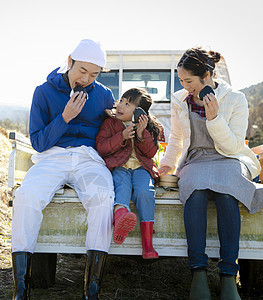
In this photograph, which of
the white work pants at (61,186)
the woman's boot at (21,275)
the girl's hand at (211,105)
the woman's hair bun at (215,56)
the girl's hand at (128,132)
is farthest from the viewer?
the woman's hair bun at (215,56)

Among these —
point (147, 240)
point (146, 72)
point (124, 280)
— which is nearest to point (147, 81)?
point (146, 72)

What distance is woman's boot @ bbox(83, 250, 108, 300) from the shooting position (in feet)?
7.22

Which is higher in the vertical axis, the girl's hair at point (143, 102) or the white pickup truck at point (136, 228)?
the girl's hair at point (143, 102)

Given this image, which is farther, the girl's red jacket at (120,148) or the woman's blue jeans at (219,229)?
the girl's red jacket at (120,148)

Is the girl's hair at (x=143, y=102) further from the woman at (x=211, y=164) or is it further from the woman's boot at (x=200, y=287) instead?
A: the woman's boot at (x=200, y=287)

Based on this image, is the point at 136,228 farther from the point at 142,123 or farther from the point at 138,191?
the point at 142,123

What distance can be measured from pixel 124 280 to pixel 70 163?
1.23 m

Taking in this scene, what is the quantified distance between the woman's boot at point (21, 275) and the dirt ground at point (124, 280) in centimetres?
24

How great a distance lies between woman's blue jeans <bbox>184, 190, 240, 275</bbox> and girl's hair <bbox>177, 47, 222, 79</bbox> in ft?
2.51

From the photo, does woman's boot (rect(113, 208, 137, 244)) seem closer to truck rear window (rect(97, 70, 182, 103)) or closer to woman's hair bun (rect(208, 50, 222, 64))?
woman's hair bun (rect(208, 50, 222, 64))

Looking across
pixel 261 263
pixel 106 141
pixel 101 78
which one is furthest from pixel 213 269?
pixel 101 78

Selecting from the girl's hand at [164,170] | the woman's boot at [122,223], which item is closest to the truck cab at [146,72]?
the girl's hand at [164,170]

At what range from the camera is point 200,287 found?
7.34ft

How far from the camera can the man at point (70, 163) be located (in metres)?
2.26
